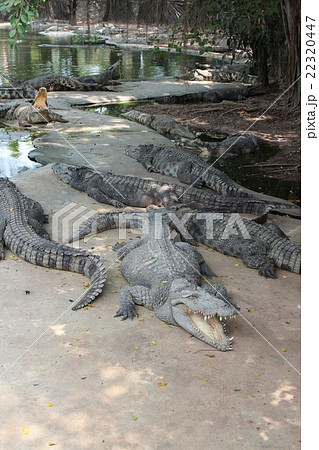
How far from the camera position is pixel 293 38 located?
1270 cm

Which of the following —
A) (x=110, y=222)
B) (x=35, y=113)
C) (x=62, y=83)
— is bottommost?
(x=110, y=222)

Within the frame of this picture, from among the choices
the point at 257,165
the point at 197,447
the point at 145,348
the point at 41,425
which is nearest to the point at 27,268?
the point at 145,348

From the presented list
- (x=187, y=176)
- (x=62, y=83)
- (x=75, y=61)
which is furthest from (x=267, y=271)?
(x=75, y=61)

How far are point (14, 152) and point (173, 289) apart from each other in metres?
7.14

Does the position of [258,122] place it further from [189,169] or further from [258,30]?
[258,30]

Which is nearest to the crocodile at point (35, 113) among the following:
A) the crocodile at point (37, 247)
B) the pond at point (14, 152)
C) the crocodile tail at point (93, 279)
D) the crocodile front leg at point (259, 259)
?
the pond at point (14, 152)

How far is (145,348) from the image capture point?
4402mm

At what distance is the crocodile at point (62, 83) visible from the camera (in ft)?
57.5

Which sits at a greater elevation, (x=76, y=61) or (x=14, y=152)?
(x=76, y=61)

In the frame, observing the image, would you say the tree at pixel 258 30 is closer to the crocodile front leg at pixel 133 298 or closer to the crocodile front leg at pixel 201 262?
the crocodile front leg at pixel 201 262

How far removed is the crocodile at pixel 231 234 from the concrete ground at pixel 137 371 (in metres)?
0.18

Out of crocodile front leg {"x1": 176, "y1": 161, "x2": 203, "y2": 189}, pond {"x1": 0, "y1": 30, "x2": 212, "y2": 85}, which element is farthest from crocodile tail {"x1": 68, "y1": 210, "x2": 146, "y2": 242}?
pond {"x1": 0, "y1": 30, "x2": 212, "y2": 85}

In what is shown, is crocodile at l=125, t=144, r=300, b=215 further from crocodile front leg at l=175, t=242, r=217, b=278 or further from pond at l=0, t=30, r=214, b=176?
pond at l=0, t=30, r=214, b=176

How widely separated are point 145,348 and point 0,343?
1.25 metres
